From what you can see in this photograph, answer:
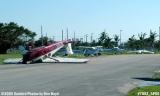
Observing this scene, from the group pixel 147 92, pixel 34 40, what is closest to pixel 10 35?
pixel 34 40

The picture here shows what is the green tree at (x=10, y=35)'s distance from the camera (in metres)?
101

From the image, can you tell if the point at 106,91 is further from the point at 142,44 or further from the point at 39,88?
the point at 142,44

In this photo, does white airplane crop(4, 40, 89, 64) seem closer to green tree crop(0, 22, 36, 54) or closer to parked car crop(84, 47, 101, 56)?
parked car crop(84, 47, 101, 56)

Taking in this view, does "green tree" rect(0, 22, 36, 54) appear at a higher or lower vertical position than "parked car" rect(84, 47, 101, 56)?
Answer: higher

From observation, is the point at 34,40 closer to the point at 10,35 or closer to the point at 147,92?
the point at 10,35

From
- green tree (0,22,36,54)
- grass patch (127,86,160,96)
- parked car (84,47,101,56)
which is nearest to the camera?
grass patch (127,86,160,96)

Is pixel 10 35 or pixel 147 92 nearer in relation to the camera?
pixel 147 92

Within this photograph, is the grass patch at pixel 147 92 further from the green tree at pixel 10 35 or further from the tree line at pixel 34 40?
the green tree at pixel 10 35

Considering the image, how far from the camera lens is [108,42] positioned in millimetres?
137625

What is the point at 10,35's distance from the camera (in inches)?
4090

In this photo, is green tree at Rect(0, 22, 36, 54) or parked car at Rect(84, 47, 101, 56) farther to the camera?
green tree at Rect(0, 22, 36, 54)

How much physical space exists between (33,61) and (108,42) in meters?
92.0

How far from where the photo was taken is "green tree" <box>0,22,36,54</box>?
3967 inches

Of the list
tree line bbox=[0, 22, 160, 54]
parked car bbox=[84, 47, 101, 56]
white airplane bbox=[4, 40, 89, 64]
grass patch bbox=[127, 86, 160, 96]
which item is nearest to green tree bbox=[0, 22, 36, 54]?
tree line bbox=[0, 22, 160, 54]
